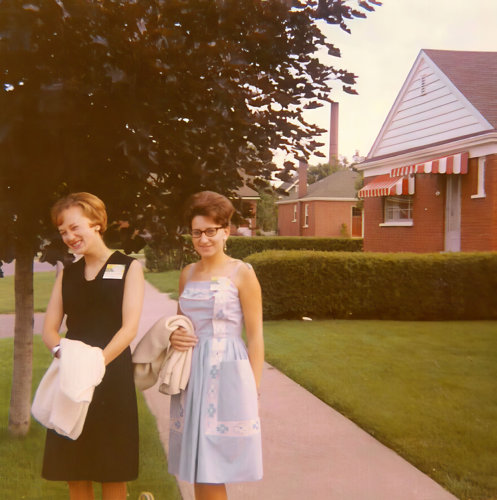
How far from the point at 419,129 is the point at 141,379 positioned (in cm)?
1621

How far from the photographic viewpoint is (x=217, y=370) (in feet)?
9.59

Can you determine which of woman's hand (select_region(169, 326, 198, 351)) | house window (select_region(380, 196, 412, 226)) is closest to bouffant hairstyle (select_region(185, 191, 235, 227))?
woman's hand (select_region(169, 326, 198, 351))

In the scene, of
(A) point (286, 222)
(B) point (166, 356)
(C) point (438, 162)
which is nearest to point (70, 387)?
(B) point (166, 356)

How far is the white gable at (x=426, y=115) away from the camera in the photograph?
15688mm

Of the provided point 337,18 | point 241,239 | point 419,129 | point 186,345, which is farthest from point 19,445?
point 241,239

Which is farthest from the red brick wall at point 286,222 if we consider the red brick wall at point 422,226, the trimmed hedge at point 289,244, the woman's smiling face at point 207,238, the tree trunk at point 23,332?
the woman's smiling face at point 207,238

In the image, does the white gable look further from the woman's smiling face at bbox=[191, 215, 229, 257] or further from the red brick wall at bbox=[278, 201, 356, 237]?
the red brick wall at bbox=[278, 201, 356, 237]

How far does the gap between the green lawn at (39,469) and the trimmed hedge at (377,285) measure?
18.5ft

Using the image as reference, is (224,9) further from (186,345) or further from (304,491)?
(304,491)

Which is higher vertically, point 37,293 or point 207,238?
point 207,238

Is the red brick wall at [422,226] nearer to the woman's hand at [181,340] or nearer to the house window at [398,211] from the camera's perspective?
the house window at [398,211]

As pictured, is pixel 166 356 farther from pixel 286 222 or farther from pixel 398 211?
pixel 286 222

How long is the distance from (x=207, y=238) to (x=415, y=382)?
4643 millimetres

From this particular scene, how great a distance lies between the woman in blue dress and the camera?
287 cm
